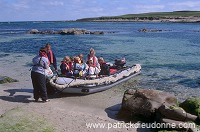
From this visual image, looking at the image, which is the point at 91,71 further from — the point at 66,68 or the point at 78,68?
the point at 66,68

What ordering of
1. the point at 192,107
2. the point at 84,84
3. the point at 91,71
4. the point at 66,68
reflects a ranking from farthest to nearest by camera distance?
the point at 91,71, the point at 66,68, the point at 84,84, the point at 192,107

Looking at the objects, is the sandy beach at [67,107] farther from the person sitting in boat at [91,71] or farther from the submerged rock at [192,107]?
the submerged rock at [192,107]

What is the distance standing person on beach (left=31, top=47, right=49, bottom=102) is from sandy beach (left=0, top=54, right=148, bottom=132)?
46cm

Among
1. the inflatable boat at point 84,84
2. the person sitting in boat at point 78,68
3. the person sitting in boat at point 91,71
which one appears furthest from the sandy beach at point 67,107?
the person sitting in boat at point 78,68

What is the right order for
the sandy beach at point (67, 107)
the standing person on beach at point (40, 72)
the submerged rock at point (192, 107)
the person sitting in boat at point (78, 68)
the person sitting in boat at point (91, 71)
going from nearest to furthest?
the sandy beach at point (67, 107)
the submerged rock at point (192, 107)
the standing person on beach at point (40, 72)
the person sitting in boat at point (78, 68)
the person sitting in boat at point (91, 71)

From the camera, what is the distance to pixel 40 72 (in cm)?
1220

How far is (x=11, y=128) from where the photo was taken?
29.9 feet

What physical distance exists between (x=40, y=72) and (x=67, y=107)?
5.98ft

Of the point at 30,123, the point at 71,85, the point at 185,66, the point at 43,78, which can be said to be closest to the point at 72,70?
the point at 71,85

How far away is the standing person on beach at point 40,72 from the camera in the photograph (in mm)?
12109

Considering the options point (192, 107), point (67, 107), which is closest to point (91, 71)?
point (67, 107)

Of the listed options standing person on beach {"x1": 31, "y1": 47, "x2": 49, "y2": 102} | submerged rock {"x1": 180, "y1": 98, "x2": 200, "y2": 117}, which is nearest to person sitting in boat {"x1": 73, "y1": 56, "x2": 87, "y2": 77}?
standing person on beach {"x1": 31, "y1": 47, "x2": 49, "y2": 102}

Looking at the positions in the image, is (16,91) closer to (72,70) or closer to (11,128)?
(72,70)

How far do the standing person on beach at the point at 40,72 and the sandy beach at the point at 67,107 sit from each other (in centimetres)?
46
